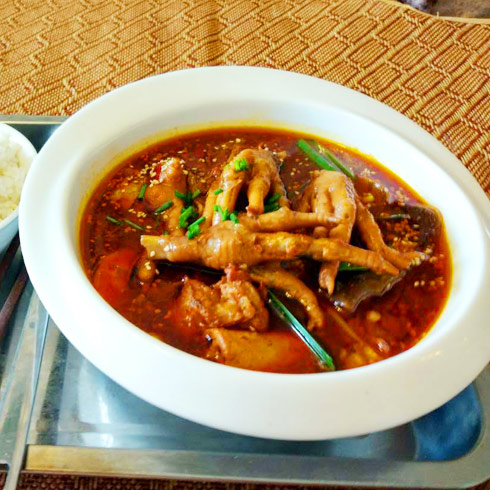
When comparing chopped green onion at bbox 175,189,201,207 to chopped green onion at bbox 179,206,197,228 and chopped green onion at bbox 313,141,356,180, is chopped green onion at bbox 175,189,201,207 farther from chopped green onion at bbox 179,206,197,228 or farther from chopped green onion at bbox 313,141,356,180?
chopped green onion at bbox 313,141,356,180

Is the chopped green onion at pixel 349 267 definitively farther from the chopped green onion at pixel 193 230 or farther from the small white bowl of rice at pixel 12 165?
the small white bowl of rice at pixel 12 165

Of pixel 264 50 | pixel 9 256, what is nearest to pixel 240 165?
pixel 9 256

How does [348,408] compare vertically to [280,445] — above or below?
above

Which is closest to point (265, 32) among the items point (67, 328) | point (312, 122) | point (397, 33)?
point (397, 33)

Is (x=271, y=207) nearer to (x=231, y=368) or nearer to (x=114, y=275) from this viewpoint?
(x=114, y=275)

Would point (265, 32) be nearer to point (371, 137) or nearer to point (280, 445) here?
point (371, 137)

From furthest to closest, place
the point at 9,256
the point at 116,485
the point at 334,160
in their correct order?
the point at 334,160 → the point at 9,256 → the point at 116,485
